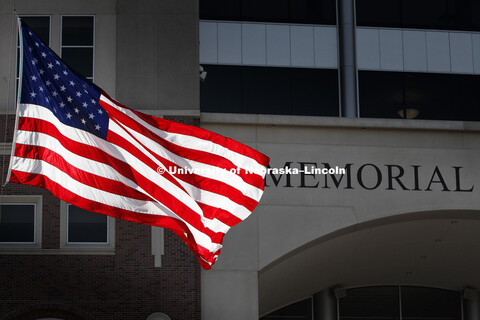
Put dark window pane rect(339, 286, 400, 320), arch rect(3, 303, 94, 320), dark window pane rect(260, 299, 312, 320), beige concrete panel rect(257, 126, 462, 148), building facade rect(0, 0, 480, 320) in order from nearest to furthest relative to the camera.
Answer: arch rect(3, 303, 94, 320)
building facade rect(0, 0, 480, 320)
beige concrete panel rect(257, 126, 462, 148)
dark window pane rect(260, 299, 312, 320)
dark window pane rect(339, 286, 400, 320)

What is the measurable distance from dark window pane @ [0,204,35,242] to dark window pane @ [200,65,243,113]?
5.52 m

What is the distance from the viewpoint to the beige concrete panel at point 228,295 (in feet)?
69.7

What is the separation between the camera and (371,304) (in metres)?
28.7

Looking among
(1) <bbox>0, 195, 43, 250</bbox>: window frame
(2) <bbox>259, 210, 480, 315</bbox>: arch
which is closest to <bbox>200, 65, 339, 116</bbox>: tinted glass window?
(2) <bbox>259, 210, 480, 315</bbox>: arch

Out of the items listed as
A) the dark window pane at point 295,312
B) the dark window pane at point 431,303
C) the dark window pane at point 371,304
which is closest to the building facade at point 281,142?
the dark window pane at point 295,312

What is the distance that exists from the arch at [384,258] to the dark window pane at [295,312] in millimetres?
438

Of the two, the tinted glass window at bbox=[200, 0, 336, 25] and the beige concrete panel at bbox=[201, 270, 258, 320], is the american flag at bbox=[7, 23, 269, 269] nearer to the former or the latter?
the beige concrete panel at bbox=[201, 270, 258, 320]

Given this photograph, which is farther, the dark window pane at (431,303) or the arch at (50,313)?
the dark window pane at (431,303)

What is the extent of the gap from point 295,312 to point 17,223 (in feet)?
33.6

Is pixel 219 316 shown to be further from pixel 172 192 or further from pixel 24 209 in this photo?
pixel 172 192

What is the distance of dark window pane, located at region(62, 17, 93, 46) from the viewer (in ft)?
74.7

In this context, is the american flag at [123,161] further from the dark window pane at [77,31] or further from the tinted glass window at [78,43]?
the dark window pane at [77,31]

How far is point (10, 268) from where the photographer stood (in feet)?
68.9

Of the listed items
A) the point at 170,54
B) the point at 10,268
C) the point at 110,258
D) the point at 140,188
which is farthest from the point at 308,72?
the point at 140,188
